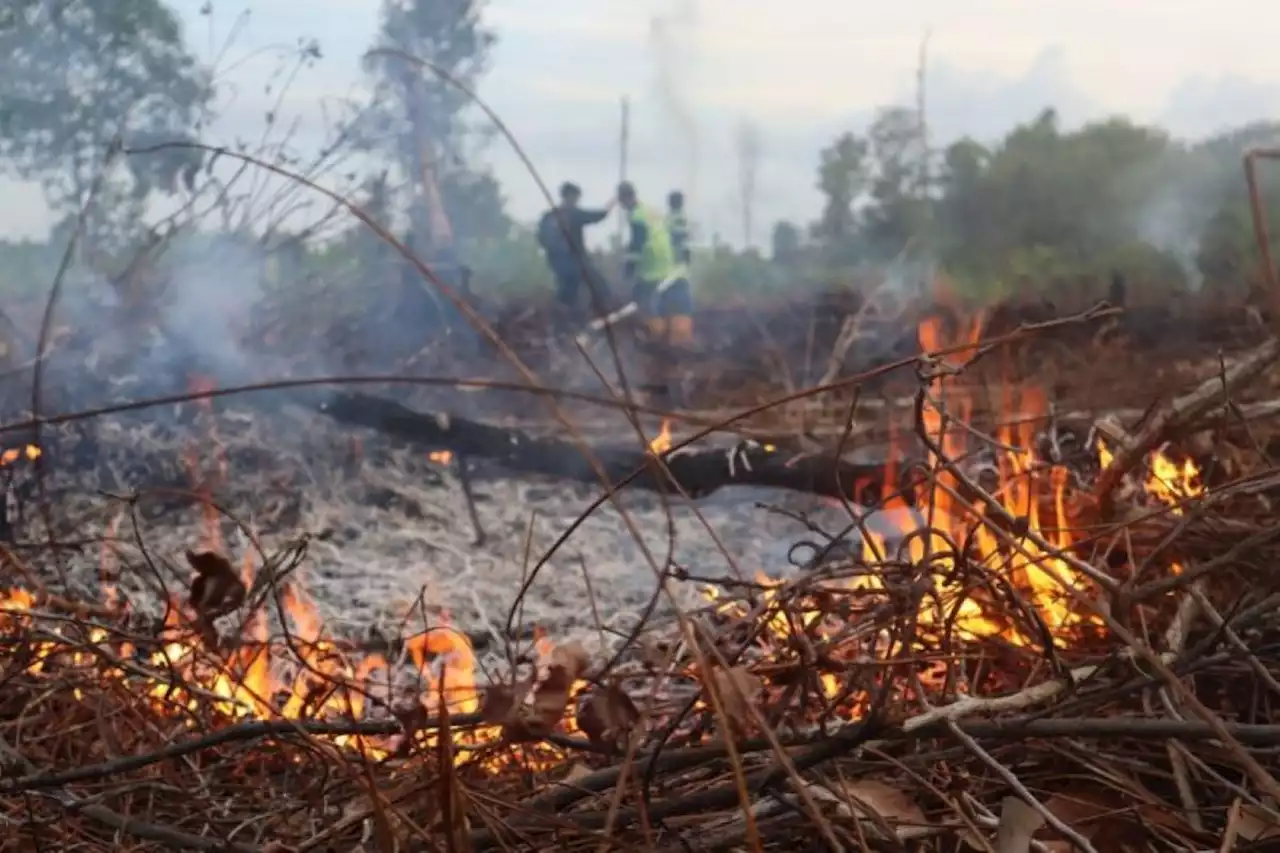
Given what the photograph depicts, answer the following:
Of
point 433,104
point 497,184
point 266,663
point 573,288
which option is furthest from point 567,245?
point 266,663

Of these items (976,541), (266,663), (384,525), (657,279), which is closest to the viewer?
(976,541)

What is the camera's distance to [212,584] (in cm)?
139

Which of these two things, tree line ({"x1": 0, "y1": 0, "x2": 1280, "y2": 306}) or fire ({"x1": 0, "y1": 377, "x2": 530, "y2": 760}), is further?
tree line ({"x1": 0, "y1": 0, "x2": 1280, "y2": 306})

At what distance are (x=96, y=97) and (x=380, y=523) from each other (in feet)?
7.01

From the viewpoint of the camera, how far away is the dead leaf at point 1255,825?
47.6 inches

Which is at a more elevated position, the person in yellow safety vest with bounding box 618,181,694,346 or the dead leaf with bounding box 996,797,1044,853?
the person in yellow safety vest with bounding box 618,181,694,346

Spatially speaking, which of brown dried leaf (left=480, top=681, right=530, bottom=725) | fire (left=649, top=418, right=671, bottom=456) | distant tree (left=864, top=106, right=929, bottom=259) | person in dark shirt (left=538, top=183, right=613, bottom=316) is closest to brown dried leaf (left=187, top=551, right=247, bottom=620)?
brown dried leaf (left=480, top=681, right=530, bottom=725)

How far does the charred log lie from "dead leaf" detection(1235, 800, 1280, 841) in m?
1.94

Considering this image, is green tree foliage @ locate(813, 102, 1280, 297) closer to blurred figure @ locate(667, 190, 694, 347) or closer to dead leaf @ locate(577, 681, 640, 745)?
blurred figure @ locate(667, 190, 694, 347)

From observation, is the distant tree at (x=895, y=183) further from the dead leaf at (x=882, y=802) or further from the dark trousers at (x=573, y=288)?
the dead leaf at (x=882, y=802)

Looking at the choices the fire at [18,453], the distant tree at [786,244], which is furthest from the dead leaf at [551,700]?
the distant tree at [786,244]

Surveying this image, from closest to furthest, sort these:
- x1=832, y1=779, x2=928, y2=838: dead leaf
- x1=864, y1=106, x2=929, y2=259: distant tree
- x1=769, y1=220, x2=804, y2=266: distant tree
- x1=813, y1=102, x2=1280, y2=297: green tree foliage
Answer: x1=832, y1=779, x2=928, y2=838: dead leaf < x1=813, y1=102, x2=1280, y2=297: green tree foliage < x1=864, y1=106, x2=929, y2=259: distant tree < x1=769, y1=220, x2=804, y2=266: distant tree

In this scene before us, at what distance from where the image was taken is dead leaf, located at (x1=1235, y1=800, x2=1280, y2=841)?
1209 millimetres

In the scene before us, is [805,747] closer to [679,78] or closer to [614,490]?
[614,490]
